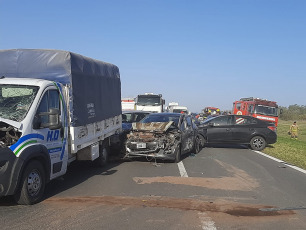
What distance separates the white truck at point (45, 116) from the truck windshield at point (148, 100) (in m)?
16.5

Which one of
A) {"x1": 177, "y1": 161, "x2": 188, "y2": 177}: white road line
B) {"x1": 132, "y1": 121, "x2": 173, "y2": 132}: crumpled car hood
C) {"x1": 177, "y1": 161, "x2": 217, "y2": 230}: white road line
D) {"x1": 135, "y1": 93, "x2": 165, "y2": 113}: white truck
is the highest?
{"x1": 135, "y1": 93, "x2": 165, "y2": 113}: white truck

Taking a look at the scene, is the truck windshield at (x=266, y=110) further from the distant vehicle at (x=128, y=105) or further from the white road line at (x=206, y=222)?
the white road line at (x=206, y=222)

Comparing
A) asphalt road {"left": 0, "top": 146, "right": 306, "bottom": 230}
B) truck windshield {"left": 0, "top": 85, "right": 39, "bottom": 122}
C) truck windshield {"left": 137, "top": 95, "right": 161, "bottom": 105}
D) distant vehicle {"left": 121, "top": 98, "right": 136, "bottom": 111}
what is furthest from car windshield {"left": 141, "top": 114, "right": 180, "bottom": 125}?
distant vehicle {"left": 121, "top": 98, "right": 136, "bottom": 111}

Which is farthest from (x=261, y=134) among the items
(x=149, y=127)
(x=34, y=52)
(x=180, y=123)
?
(x=34, y=52)

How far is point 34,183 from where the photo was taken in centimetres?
589

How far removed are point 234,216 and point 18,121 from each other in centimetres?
398

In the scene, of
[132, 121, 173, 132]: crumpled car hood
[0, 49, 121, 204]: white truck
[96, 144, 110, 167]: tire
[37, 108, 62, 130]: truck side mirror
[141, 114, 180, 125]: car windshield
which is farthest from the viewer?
[141, 114, 180, 125]: car windshield

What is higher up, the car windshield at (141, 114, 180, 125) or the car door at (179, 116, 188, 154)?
the car windshield at (141, 114, 180, 125)

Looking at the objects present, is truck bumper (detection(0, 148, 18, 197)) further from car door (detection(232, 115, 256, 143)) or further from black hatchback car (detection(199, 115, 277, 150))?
car door (detection(232, 115, 256, 143))

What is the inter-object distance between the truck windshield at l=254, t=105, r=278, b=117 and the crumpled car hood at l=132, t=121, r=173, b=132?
1429cm

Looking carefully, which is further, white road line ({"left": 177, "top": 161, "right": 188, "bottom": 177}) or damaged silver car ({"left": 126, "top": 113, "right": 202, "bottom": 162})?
damaged silver car ({"left": 126, "top": 113, "right": 202, "bottom": 162})

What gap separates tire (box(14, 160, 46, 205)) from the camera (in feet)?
18.5

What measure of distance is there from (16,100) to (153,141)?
5248mm

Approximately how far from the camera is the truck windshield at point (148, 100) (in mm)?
26422
